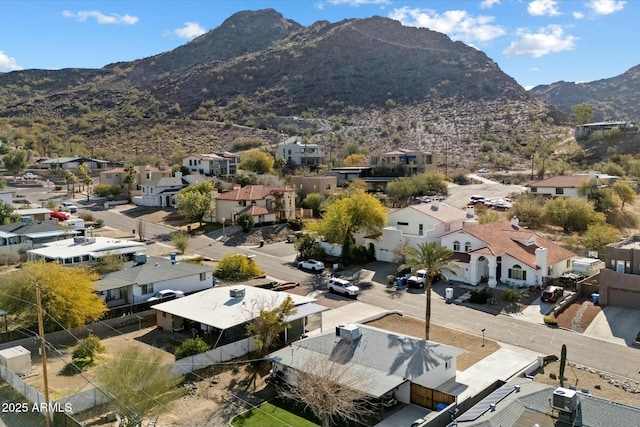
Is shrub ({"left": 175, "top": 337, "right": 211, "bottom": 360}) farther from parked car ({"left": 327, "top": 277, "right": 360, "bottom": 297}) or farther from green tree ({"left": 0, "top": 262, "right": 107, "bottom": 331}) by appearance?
parked car ({"left": 327, "top": 277, "right": 360, "bottom": 297})

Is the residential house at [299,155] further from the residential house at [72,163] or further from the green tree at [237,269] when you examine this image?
the green tree at [237,269]

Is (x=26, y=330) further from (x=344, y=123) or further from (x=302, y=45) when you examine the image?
(x=302, y=45)

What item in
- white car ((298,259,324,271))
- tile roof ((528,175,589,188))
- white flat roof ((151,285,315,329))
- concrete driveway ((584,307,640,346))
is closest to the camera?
white flat roof ((151,285,315,329))

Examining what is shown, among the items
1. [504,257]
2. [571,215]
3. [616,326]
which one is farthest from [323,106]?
[616,326]

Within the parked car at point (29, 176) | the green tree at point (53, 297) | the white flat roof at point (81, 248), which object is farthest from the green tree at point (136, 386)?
the parked car at point (29, 176)

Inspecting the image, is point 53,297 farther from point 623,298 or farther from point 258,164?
point 258,164

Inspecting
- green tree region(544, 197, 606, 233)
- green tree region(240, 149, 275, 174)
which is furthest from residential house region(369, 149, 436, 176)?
green tree region(544, 197, 606, 233)
